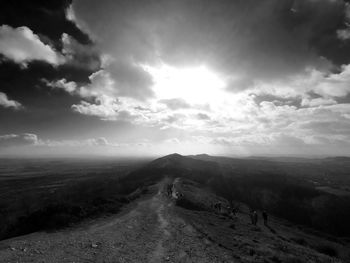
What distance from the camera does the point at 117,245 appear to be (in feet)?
58.9

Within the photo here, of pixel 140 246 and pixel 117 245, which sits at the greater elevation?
pixel 117 245

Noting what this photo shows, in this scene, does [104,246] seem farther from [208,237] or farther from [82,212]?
[82,212]

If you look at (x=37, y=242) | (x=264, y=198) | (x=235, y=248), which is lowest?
(x=264, y=198)

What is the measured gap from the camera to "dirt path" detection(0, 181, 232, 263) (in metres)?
15.2

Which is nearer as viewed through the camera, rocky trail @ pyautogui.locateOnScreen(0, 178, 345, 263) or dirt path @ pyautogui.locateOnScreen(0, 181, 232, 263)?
dirt path @ pyautogui.locateOnScreen(0, 181, 232, 263)

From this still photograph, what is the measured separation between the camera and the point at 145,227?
23875 millimetres

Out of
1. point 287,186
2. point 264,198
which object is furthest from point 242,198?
point 287,186

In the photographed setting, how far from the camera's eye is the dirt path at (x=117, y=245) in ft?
49.8

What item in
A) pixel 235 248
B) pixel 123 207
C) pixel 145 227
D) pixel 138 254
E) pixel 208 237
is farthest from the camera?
pixel 123 207

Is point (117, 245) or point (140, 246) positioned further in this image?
point (140, 246)

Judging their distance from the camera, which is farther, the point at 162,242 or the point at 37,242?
the point at 162,242

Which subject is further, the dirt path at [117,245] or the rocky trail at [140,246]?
the rocky trail at [140,246]

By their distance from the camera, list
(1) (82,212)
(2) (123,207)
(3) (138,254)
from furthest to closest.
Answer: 1. (2) (123,207)
2. (1) (82,212)
3. (3) (138,254)

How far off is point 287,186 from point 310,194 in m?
9.35
